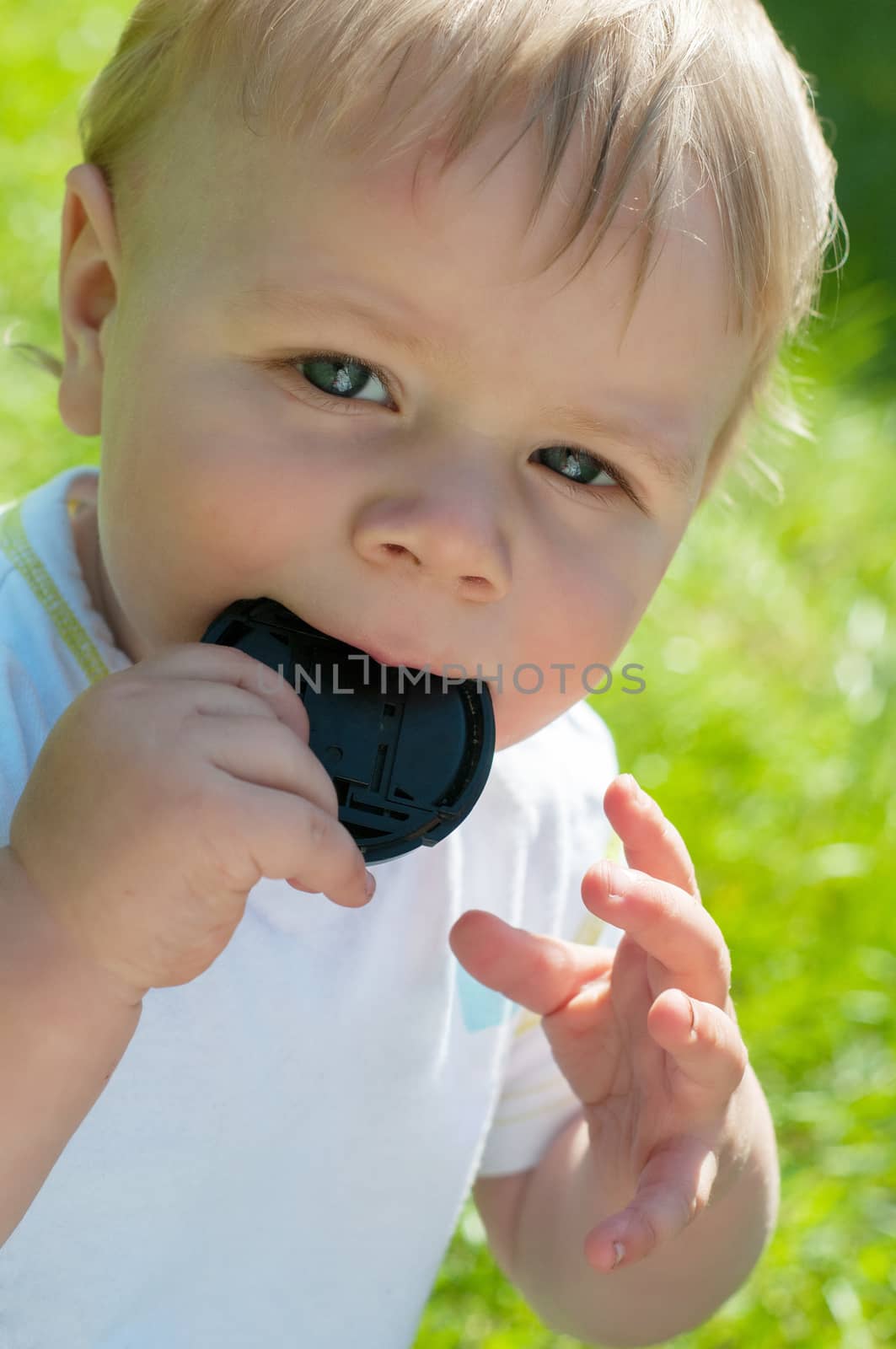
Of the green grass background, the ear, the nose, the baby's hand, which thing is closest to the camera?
the baby's hand

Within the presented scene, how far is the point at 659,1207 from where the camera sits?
3.34 feet

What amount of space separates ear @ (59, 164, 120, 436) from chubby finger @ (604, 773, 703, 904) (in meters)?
0.51

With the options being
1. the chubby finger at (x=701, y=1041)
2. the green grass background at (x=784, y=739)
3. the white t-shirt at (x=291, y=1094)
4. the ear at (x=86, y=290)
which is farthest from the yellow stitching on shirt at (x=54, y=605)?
the green grass background at (x=784, y=739)

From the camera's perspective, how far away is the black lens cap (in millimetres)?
1005

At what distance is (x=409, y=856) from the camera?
4.21 feet

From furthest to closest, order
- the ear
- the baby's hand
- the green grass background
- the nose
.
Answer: the green grass background
the ear
the nose
the baby's hand

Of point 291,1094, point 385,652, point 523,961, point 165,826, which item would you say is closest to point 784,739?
point 523,961

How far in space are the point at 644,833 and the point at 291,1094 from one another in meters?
0.38

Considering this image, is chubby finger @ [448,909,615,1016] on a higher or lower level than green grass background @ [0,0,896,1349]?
higher

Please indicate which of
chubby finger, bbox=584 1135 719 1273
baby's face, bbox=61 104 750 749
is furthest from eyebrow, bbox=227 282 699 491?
chubby finger, bbox=584 1135 719 1273

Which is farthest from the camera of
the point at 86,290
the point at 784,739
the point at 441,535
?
the point at 784,739

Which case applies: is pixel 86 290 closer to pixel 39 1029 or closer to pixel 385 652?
pixel 385 652

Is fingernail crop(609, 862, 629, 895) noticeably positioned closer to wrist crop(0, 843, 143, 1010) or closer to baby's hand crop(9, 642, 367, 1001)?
baby's hand crop(9, 642, 367, 1001)

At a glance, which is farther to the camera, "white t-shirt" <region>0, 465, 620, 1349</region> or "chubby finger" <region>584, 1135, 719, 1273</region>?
"white t-shirt" <region>0, 465, 620, 1349</region>
